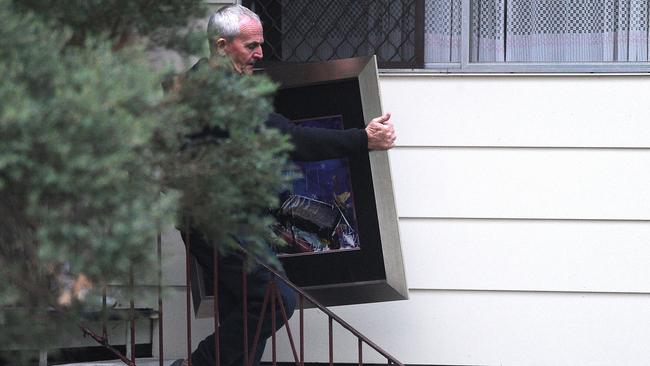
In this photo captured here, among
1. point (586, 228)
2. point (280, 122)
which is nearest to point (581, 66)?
point (586, 228)

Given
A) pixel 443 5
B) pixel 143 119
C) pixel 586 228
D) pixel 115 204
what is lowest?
pixel 586 228

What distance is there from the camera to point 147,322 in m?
5.45

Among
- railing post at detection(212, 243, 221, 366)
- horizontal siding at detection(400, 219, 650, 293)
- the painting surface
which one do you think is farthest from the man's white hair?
horizontal siding at detection(400, 219, 650, 293)

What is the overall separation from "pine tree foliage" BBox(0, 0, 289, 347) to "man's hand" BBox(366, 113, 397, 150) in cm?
130

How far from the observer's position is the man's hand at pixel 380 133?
4.35 meters

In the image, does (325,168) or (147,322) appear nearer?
(325,168)

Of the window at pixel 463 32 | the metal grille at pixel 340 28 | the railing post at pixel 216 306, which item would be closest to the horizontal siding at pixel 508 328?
the railing post at pixel 216 306

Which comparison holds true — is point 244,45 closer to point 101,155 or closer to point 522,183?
point 522,183

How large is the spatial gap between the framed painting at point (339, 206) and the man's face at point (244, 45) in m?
0.25

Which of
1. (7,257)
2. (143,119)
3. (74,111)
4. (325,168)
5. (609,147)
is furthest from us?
(609,147)

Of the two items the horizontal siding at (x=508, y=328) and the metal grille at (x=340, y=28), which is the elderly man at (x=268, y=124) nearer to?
the horizontal siding at (x=508, y=328)

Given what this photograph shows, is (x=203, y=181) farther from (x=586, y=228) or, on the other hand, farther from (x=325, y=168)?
(x=586, y=228)

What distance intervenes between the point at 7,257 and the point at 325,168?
2.25 metres

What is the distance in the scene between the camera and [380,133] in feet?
14.3
